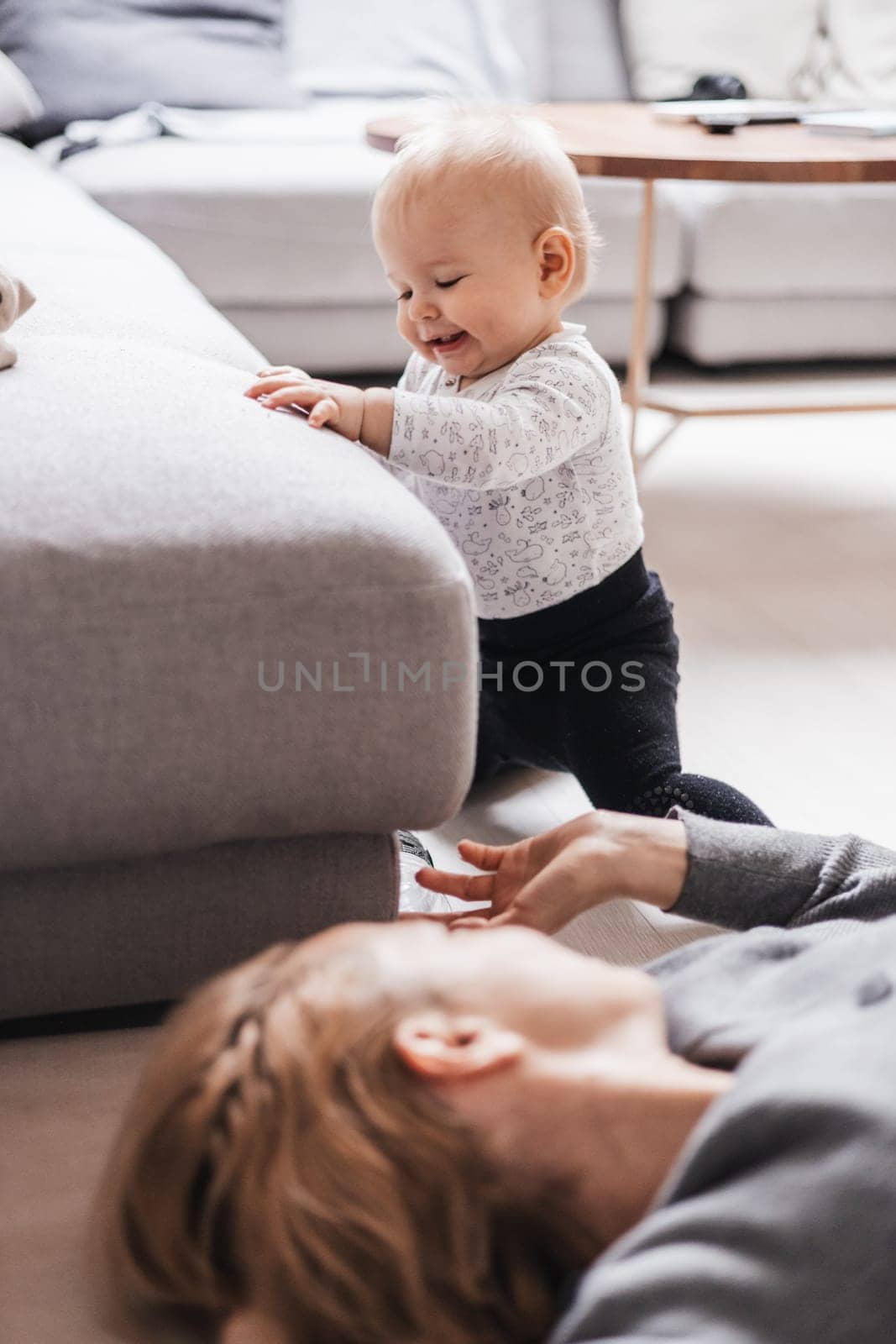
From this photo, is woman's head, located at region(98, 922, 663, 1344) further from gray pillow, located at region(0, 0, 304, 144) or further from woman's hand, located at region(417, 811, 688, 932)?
gray pillow, located at region(0, 0, 304, 144)

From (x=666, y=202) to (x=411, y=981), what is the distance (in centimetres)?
241

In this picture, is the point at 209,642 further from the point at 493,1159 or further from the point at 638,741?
the point at 638,741

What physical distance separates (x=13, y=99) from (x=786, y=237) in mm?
1528

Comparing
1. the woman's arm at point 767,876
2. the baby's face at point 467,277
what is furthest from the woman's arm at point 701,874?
the baby's face at point 467,277

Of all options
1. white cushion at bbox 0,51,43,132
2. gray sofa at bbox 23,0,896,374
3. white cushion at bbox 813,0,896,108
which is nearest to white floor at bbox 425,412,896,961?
gray sofa at bbox 23,0,896,374

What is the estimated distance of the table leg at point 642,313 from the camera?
7.57 feet

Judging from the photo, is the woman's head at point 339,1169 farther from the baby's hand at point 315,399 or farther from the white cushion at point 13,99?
the white cushion at point 13,99

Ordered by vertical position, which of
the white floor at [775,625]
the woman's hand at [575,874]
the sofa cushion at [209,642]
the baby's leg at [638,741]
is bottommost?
the white floor at [775,625]

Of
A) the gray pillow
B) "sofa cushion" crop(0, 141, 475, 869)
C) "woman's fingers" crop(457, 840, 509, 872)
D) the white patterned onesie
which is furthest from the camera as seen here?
the gray pillow

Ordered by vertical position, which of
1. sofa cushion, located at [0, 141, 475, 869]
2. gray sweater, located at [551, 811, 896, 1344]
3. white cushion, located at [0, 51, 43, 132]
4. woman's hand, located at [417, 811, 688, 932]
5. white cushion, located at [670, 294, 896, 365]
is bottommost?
white cushion, located at [670, 294, 896, 365]

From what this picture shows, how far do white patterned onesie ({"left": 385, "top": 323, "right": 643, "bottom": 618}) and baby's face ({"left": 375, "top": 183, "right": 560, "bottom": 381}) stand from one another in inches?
1.1

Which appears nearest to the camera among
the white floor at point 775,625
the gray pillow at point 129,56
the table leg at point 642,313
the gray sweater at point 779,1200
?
the gray sweater at point 779,1200

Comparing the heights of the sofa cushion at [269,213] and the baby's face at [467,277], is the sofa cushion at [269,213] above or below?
below

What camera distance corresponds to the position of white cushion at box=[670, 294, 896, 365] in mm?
2959
